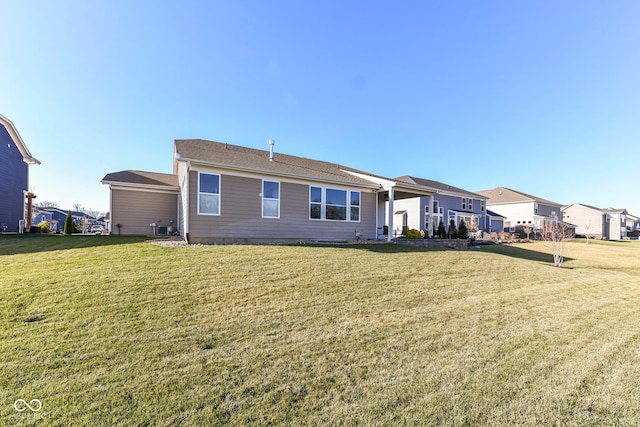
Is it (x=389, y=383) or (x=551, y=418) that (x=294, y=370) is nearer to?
(x=389, y=383)

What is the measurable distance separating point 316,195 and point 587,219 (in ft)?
172

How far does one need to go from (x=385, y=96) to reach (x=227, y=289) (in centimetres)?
1810

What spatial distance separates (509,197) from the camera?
4009 centimetres

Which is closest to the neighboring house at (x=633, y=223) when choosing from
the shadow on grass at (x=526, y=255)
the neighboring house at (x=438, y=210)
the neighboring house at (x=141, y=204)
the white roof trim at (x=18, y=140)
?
the neighboring house at (x=438, y=210)

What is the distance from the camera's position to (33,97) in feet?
41.8

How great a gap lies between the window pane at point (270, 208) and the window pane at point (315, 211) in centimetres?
162

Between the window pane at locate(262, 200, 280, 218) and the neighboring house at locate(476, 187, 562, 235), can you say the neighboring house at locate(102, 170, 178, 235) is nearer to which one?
the window pane at locate(262, 200, 280, 218)

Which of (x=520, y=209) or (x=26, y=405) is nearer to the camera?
(x=26, y=405)

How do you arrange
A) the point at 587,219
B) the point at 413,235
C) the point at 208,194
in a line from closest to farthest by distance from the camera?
the point at 208,194
the point at 413,235
the point at 587,219

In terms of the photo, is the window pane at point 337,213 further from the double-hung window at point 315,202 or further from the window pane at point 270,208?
the window pane at point 270,208

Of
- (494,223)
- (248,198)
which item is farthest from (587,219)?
(248,198)

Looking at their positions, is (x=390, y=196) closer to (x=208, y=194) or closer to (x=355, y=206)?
(x=355, y=206)

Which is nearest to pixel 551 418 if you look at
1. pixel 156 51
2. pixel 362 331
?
pixel 362 331

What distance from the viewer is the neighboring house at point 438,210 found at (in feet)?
89.0
